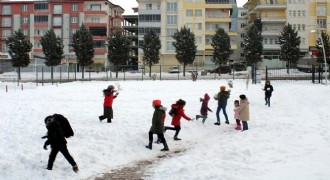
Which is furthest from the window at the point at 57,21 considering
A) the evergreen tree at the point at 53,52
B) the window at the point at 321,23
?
the window at the point at 321,23

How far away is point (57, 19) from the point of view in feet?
285

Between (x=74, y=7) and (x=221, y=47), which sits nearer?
(x=221, y=47)

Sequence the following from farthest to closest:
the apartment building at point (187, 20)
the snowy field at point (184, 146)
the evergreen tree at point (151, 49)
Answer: the apartment building at point (187, 20), the evergreen tree at point (151, 49), the snowy field at point (184, 146)

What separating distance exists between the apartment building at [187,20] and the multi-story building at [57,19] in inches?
344

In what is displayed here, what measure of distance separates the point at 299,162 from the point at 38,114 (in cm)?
1207

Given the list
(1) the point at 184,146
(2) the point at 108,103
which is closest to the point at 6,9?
(2) the point at 108,103

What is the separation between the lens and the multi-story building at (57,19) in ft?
280

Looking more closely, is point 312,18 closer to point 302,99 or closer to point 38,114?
point 302,99

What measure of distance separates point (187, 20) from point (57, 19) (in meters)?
27.5

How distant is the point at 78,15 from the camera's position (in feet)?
283

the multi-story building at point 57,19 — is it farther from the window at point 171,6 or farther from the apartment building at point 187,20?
the window at point 171,6

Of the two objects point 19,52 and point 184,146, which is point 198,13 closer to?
point 19,52

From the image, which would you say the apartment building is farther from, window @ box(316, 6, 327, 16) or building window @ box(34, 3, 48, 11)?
building window @ box(34, 3, 48, 11)

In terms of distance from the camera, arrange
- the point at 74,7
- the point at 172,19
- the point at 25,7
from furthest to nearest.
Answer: the point at 25,7 < the point at 74,7 < the point at 172,19
